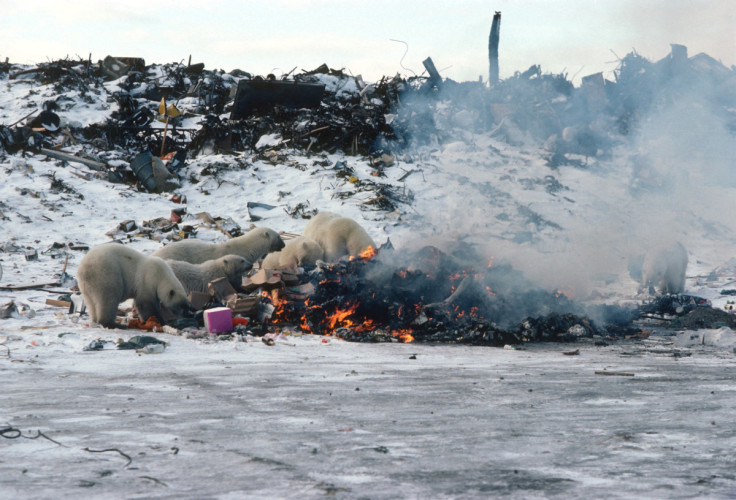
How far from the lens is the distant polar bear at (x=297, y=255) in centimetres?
1073

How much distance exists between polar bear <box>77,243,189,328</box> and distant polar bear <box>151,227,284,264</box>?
162cm

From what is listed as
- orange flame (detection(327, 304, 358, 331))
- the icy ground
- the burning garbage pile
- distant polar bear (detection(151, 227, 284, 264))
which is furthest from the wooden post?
orange flame (detection(327, 304, 358, 331))

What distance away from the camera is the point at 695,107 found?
21.8 metres

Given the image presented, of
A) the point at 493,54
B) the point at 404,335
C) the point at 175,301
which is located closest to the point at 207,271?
the point at 175,301

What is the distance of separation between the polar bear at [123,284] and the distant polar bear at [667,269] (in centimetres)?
741

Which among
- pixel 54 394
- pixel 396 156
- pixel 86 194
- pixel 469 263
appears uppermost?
pixel 396 156

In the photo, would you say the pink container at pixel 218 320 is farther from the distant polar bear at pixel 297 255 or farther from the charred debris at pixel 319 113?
the charred debris at pixel 319 113

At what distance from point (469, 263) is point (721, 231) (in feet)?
30.3

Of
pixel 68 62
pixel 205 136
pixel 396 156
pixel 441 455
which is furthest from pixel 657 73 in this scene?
pixel 441 455

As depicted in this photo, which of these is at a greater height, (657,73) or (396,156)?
(657,73)

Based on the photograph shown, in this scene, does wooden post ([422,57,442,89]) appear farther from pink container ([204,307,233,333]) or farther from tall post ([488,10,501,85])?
pink container ([204,307,233,333])

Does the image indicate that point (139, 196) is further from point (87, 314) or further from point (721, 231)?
point (721, 231)

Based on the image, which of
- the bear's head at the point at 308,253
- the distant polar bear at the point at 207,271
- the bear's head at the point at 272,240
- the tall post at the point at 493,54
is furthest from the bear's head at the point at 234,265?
the tall post at the point at 493,54

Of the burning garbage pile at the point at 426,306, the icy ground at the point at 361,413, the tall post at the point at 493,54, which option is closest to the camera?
the icy ground at the point at 361,413
